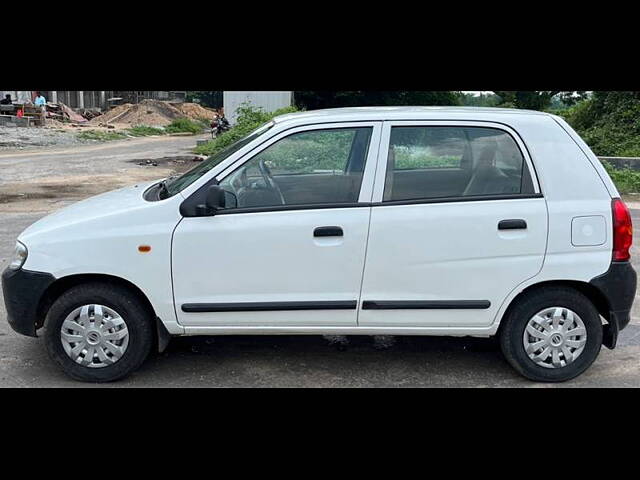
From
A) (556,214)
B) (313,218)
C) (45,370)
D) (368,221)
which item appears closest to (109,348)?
(45,370)

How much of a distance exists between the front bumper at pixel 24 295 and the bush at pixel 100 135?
Answer: 27.0m

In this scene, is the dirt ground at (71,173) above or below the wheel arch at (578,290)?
below

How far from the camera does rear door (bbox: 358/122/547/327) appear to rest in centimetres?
457

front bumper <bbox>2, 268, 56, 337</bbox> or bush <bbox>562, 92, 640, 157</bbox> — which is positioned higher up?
bush <bbox>562, 92, 640, 157</bbox>

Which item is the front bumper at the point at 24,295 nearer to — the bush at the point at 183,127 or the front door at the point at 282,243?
the front door at the point at 282,243

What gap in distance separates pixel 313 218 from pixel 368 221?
14.2 inches

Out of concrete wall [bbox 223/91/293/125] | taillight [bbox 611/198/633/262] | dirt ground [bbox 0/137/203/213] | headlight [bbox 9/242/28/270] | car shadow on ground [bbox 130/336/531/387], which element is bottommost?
car shadow on ground [bbox 130/336/531/387]

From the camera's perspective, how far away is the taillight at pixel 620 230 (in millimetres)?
4594

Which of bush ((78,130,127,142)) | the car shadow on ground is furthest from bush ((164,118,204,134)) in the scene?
the car shadow on ground

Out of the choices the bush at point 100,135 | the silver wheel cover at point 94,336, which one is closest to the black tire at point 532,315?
the silver wheel cover at point 94,336

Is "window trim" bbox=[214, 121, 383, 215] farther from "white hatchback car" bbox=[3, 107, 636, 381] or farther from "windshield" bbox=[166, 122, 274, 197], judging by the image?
"windshield" bbox=[166, 122, 274, 197]

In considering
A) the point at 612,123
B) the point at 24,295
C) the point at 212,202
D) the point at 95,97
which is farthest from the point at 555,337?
the point at 95,97

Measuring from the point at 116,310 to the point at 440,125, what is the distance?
2.51m

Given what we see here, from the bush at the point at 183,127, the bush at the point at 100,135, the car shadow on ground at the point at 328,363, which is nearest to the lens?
the car shadow on ground at the point at 328,363
